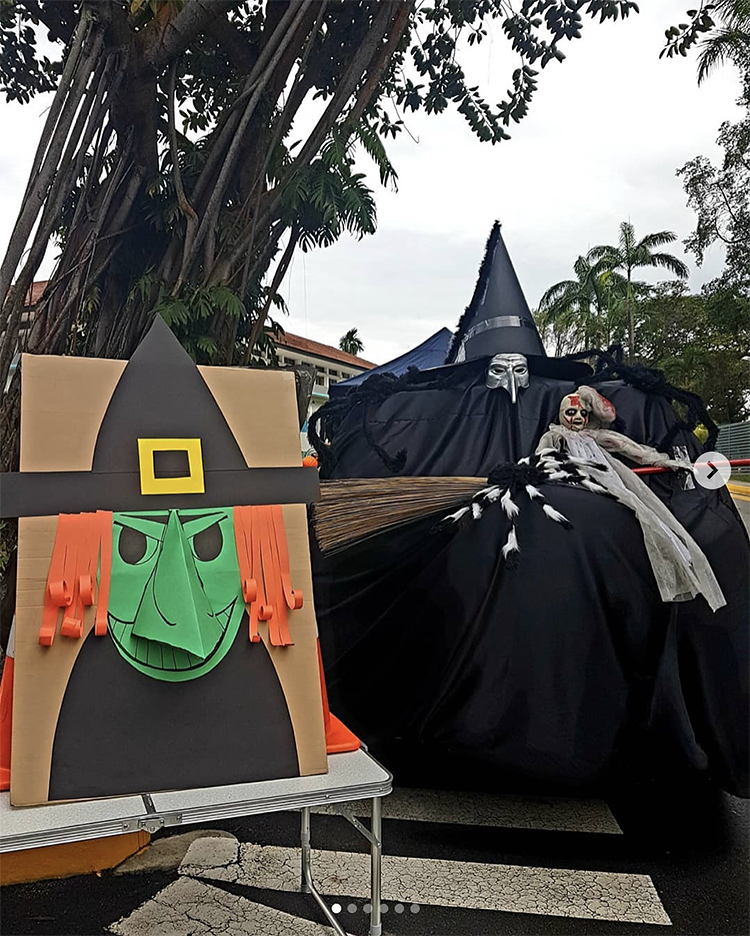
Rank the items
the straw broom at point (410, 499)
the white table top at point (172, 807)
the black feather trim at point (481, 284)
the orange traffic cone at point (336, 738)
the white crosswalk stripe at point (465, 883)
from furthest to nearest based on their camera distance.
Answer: the black feather trim at point (481, 284) < the straw broom at point (410, 499) < the white crosswalk stripe at point (465, 883) < the orange traffic cone at point (336, 738) < the white table top at point (172, 807)

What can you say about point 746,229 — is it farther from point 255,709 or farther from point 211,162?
point 255,709

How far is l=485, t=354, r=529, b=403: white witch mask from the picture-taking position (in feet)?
12.4

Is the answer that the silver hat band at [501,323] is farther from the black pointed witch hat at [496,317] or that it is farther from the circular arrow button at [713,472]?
the circular arrow button at [713,472]

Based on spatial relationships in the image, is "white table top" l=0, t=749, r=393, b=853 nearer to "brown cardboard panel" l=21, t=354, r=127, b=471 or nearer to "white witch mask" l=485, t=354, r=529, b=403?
"brown cardboard panel" l=21, t=354, r=127, b=471

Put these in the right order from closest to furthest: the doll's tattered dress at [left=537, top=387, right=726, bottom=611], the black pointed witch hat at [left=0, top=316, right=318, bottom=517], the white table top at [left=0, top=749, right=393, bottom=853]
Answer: the white table top at [left=0, top=749, right=393, bottom=853] < the black pointed witch hat at [left=0, top=316, right=318, bottom=517] < the doll's tattered dress at [left=537, top=387, right=726, bottom=611]

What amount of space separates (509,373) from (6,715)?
2.62 m

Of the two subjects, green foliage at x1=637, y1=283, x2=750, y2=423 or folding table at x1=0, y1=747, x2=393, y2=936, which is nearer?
folding table at x1=0, y1=747, x2=393, y2=936

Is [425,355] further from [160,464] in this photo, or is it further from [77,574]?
[77,574]

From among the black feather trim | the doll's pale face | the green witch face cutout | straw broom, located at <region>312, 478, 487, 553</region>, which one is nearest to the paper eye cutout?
the green witch face cutout

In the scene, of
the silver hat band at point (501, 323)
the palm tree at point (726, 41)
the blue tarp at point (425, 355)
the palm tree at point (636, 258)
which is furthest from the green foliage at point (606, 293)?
the silver hat band at point (501, 323)

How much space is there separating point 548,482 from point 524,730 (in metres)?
0.88

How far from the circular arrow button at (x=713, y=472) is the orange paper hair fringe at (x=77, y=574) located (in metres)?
2.23

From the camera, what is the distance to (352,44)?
4785 millimetres

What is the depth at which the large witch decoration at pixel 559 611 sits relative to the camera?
2773 mm
